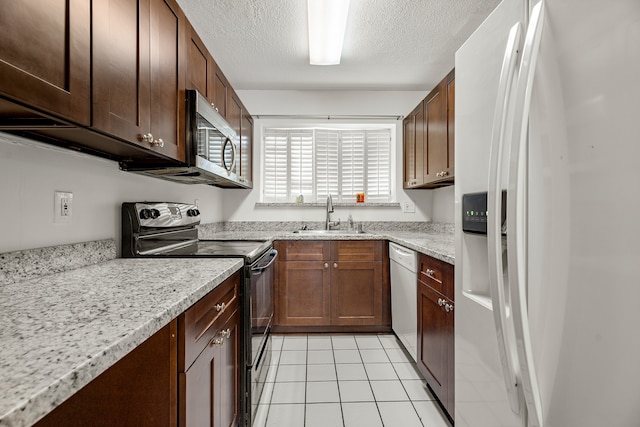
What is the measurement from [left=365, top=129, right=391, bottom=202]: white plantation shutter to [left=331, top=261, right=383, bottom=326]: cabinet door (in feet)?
3.37

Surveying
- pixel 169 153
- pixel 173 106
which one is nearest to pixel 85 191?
pixel 169 153

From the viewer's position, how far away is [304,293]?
2.77 m

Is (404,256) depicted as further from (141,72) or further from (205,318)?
(141,72)

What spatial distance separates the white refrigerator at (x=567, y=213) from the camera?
558 mm

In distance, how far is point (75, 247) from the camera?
126cm

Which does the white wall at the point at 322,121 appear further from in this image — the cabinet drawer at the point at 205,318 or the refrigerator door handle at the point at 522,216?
the refrigerator door handle at the point at 522,216

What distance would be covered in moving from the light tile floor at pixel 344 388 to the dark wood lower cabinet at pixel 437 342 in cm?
15

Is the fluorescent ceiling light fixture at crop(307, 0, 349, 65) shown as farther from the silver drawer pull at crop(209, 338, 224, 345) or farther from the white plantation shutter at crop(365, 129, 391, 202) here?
the silver drawer pull at crop(209, 338, 224, 345)

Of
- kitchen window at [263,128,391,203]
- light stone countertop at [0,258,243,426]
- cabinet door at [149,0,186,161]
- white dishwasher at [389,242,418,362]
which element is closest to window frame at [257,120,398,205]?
kitchen window at [263,128,391,203]

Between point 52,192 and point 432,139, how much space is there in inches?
94.4

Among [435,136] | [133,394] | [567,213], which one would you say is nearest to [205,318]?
[133,394]

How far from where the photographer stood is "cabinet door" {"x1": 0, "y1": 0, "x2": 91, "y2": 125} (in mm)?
651

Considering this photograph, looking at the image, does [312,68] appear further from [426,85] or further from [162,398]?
[162,398]

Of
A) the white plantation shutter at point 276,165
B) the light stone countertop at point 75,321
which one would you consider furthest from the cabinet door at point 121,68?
the white plantation shutter at point 276,165
